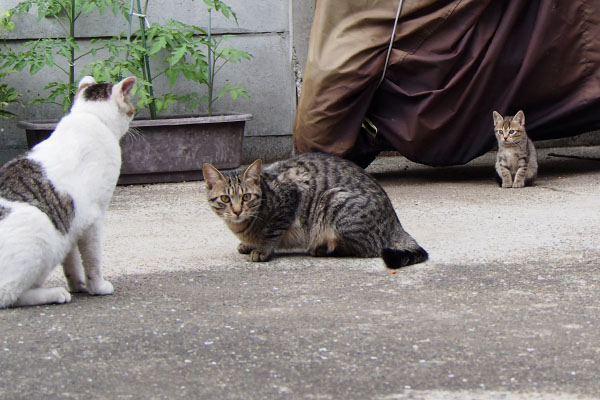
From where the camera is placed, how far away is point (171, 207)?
5680 millimetres

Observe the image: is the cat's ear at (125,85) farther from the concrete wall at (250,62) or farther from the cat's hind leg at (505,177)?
the concrete wall at (250,62)

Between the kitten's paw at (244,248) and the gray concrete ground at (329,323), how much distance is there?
3cm

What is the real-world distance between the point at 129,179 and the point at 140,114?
2.84 feet

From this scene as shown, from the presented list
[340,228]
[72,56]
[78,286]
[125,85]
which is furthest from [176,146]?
[78,286]

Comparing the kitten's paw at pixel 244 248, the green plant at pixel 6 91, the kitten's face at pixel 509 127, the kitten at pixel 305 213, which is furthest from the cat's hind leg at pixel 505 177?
the green plant at pixel 6 91

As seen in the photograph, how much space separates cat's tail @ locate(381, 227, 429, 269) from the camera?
385 centimetres

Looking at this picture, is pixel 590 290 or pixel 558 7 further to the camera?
pixel 558 7

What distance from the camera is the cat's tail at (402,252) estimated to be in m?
3.85

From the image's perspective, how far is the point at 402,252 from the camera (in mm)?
3910

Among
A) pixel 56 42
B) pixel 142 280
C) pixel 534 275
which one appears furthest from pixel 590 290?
pixel 56 42

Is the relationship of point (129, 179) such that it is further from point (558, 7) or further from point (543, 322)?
point (543, 322)

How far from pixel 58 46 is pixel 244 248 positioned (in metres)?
2.98

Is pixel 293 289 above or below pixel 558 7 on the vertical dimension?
below

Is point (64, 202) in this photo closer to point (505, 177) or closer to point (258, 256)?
point (258, 256)
